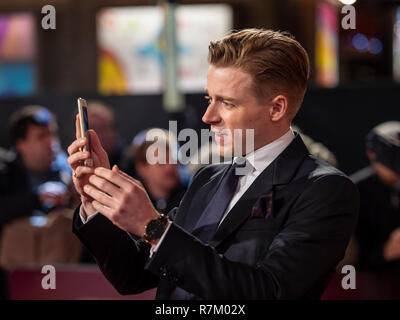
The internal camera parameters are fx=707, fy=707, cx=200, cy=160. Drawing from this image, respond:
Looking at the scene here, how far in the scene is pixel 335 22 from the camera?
6.95m

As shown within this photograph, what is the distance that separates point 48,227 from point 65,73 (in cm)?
410

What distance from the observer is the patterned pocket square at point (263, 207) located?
4.76ft

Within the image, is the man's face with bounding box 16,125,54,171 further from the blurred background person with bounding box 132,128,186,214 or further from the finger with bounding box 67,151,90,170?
the finger with bounding box 67,151,90,170

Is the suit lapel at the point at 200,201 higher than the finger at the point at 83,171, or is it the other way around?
the finger at the point at 83,171

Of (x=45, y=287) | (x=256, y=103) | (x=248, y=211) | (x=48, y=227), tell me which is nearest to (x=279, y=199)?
(x=248, y=211)

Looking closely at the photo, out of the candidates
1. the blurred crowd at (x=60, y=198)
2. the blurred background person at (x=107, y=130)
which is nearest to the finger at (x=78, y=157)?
the blurred crowd at (x=60, y=198)

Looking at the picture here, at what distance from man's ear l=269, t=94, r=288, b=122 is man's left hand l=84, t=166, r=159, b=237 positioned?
13.3 inches

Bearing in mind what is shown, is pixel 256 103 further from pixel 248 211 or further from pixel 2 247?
pixel 2 247

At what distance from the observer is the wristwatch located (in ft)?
4.42

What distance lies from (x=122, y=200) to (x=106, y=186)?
43mm

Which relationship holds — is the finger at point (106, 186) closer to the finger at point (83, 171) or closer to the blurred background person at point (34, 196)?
the finger at point (83, 171)

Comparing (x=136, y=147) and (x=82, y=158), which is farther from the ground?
(x=82, y=158)

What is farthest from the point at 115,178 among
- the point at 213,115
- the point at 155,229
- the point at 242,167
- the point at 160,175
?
the point at 160,175
